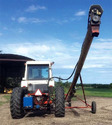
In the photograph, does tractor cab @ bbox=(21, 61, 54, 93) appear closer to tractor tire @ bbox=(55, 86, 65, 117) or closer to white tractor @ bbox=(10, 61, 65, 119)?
white tractor @ bbox=(10, 61, 65, 119)

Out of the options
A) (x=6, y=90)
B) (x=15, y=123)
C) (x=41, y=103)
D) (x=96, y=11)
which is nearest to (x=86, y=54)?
(x=96, y=11)

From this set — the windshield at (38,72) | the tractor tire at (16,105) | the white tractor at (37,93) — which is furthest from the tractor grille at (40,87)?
the tractor tire at (16,105)

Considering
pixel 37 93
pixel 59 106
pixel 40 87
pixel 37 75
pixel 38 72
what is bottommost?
pixel 59 106

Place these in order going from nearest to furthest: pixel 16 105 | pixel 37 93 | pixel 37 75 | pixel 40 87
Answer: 1. pixel 16 105
2. pixel 37 93
3. pixel 40 87
4. pixel 37 75

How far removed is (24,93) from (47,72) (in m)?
1.45

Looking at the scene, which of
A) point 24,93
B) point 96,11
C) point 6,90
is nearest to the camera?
point 96,11

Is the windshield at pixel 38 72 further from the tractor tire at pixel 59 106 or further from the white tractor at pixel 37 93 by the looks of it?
the tractor tire at pixel 59 106

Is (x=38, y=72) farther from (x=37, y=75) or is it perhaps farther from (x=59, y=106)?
(x=59, y=106)

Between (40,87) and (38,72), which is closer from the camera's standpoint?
(40,87)

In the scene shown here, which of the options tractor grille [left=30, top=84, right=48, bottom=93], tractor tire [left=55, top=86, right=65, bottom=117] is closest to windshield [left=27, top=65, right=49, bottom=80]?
tractor grille [left=30, top=84, right=48, bottom=93]

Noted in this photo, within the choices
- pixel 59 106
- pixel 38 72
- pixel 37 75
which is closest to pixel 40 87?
pixel 37 75

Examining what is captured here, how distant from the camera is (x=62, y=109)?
27.5ft

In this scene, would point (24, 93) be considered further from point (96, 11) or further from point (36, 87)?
point (96, 11)

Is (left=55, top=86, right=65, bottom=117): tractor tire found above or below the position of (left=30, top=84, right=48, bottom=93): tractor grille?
below
